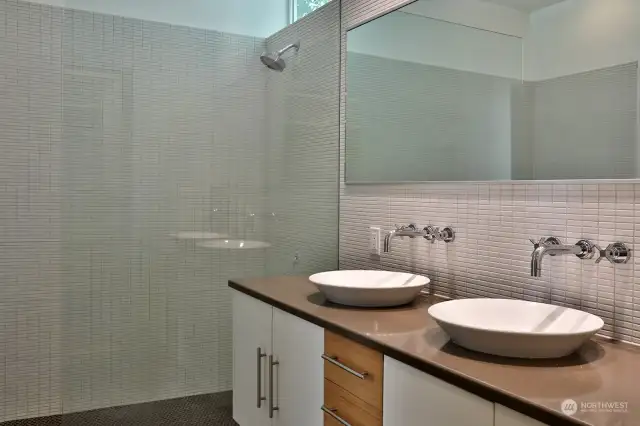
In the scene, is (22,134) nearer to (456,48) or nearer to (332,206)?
(332,206)

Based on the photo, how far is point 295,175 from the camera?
2.83m

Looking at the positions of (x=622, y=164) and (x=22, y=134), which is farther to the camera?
(x=22, y=134)

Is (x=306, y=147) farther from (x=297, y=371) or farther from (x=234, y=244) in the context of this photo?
(x=297, y=371)

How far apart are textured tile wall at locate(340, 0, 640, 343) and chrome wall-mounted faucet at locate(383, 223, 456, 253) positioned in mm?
31

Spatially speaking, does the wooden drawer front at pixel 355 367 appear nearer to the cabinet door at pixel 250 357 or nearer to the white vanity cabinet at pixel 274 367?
the white vanity cabinet at pixel 274 367

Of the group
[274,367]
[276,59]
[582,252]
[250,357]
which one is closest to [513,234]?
[582,252]

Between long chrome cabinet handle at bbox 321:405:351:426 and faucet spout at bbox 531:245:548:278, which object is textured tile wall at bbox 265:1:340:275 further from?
faucet spout at bbox 531:245:548:278

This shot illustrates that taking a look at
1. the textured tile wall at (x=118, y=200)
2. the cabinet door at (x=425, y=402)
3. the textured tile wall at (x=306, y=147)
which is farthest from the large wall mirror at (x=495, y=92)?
the cabinet door at (x=425, y=402)

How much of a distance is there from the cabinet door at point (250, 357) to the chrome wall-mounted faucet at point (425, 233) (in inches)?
20.4

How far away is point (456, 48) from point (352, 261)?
106cm

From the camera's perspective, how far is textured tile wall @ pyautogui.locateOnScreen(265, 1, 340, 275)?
2779mm

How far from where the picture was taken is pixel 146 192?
2660 mm

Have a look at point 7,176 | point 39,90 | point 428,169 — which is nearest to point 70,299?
point 7,176

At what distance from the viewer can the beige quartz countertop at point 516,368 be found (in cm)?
105
